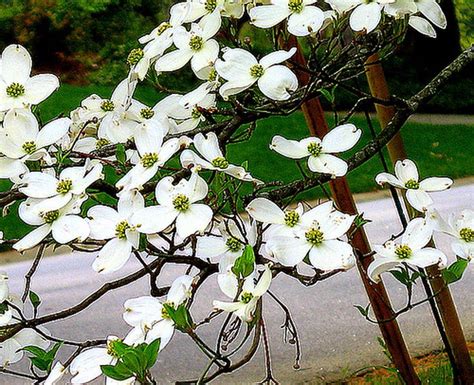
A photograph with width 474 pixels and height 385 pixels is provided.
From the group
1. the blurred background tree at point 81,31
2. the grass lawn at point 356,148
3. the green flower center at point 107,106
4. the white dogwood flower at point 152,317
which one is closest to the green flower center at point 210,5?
the green flower center at point 107,106

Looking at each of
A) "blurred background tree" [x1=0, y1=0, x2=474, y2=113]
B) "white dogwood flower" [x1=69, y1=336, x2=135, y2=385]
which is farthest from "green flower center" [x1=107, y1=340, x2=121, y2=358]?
"blurred background tree" [x1=0, y1=0, x2=474, y2=113]

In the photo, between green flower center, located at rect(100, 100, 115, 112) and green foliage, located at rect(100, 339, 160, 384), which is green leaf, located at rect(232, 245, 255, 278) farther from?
green flower center, located at rect(100, 100, 115, 112)

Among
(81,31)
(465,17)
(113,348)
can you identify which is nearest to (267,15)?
(113,348)

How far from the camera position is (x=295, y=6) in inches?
29.7

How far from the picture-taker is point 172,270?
144 inches

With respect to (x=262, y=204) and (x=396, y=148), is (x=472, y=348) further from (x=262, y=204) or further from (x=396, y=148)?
(x=262, y=204)

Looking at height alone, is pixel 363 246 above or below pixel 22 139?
below

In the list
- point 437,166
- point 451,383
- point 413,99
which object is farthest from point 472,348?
point 437,166

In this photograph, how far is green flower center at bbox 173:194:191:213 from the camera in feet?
2.17

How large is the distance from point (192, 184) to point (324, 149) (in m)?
0.18

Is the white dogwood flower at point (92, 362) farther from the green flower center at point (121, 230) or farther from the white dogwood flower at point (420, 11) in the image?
the white dogwood flower at point (420, 11)

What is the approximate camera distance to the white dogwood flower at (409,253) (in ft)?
2.19

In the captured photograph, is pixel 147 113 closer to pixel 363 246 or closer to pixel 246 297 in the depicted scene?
pixel 246 297

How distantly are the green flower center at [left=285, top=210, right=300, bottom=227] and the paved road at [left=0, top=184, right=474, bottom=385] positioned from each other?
162 centimetres
